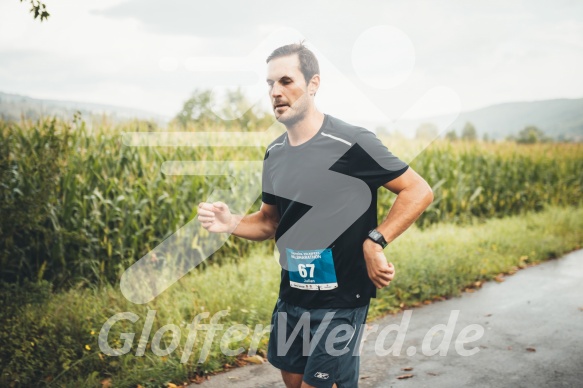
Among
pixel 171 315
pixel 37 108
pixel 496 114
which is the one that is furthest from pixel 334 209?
pixel 496 114

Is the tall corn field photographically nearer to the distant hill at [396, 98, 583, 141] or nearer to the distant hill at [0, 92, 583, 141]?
the distant hill at [0, 92, 583, 141]

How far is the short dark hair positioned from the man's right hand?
899mm

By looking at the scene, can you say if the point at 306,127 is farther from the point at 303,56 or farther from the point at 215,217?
the point at 215,217

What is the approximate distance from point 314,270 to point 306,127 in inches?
30.9

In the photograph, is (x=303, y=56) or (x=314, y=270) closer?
(x=314, y=270)

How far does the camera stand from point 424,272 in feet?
22.3

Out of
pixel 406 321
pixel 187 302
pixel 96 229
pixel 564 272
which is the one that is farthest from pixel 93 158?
pixel 564 272

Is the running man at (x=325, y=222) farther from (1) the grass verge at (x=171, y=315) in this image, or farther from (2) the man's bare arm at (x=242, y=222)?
(1) the grass verge at (x=171, y=315)

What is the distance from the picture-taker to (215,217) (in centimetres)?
307

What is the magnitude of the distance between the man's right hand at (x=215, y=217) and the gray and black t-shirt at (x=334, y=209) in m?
0.46

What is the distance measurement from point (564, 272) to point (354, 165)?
6.68 metres

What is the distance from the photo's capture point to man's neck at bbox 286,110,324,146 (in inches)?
110

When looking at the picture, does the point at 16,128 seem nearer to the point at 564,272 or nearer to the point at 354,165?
the point at 354,165

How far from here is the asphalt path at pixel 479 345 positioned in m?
4.27
